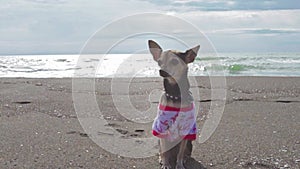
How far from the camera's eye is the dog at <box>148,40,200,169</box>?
17.0ft

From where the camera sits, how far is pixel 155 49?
17.6 feet

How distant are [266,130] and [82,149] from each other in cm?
319

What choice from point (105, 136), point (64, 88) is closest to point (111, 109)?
point (105, 136)

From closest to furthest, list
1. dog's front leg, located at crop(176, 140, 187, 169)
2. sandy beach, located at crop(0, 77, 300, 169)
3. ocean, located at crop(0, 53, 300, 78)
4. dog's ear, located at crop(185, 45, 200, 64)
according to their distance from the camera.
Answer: dog's ear, located at crop(185, 45, 200, 64)
dog's front leg, located at crop(176, 140, 187, 169)
sandy beach, located at crop(0, 77, 300, 169)
ocean, located at crop(0, 53, 300, 78)

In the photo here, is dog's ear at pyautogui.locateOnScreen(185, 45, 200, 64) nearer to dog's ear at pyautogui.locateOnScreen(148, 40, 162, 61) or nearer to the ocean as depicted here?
dog's ear at pyautogui.locateOnScreen(148, 40, 162, 61)

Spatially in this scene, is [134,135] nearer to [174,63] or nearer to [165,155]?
[165,155]

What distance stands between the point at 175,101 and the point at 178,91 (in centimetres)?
13

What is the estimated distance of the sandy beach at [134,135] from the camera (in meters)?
5.54

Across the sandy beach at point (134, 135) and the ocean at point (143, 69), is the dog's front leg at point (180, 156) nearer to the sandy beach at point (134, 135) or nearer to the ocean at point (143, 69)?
the sandy beach at point (134, 135)

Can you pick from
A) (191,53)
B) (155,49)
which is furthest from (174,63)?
(155,49)

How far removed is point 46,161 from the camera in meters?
5.54

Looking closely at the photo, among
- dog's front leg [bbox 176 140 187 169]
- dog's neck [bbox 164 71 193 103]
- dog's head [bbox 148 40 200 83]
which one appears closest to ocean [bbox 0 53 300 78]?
dog's head [bbox 148 40 200 83]

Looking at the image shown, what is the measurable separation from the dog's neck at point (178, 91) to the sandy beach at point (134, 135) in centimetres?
95

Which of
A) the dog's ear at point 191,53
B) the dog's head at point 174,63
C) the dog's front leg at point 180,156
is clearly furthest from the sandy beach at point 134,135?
the dog's ear at point 191,53
